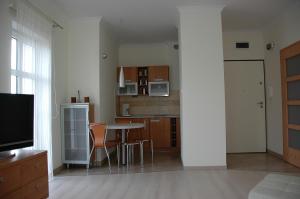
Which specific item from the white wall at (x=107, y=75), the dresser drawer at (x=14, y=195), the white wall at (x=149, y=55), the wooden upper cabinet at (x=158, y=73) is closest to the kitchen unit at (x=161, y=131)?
the white wall at (x=107, y=75)

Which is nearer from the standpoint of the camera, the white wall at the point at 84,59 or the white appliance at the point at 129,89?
the white wall at the point at 84,59

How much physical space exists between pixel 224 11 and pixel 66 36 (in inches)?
117

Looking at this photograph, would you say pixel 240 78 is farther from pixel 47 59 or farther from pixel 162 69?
pixel 47 59

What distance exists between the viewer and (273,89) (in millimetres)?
5672

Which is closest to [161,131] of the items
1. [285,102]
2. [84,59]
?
[84,59]

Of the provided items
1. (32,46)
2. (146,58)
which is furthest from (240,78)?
(32,46)

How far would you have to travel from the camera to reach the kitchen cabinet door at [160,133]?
21.8ft

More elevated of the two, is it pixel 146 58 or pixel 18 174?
pixel 146 58

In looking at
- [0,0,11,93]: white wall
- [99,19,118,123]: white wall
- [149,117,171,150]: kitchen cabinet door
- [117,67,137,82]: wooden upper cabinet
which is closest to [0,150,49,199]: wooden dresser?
[0,0,11,93]: white wall

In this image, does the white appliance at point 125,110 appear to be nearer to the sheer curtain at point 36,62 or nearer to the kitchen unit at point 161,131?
the kitchen unit at point 161,131

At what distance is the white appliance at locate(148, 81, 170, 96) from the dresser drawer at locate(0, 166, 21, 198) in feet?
15.6

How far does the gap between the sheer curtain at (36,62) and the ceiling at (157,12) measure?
85cm

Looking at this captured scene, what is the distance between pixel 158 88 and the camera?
7.09m

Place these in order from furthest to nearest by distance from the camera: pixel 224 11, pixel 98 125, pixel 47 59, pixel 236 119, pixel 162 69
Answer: pixel 162 69 → pixel 236 119 → pixel 224 11 → pixel 98 125 → pixel 47 59
